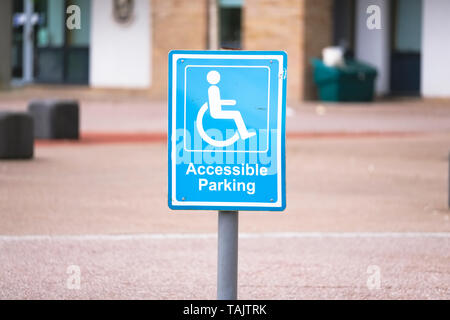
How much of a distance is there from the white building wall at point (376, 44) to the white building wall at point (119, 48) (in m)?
5.98


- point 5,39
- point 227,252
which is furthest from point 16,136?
point 5,39

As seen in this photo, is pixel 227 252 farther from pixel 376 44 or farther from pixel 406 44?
→ pixel 406 44

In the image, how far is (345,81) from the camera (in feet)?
103

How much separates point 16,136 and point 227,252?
1115 centimetres

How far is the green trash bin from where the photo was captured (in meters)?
31.4

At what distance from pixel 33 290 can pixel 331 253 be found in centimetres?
242

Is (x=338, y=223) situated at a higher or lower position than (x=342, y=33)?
lower

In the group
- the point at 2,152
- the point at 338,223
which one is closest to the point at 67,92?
the point at 2,152

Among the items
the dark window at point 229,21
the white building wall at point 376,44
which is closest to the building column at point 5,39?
the dark window at point 229,21

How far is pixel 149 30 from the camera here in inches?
1411

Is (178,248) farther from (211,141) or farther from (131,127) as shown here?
(131,127)

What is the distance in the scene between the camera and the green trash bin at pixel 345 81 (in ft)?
103

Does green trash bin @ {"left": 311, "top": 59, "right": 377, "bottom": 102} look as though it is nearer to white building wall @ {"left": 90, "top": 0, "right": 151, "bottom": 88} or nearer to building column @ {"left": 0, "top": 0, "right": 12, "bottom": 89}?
white building wall @ {"left": 90, "top": 0, "right": 151, "bottom": 88}

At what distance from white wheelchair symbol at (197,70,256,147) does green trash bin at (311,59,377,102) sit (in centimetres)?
2638
